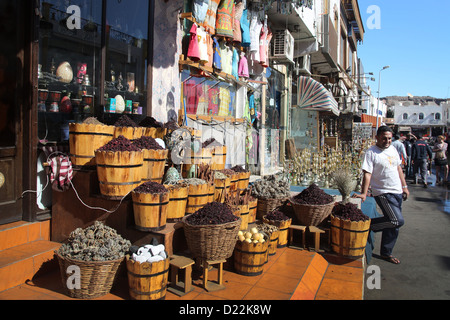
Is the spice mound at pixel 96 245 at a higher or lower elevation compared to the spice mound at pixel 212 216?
lower

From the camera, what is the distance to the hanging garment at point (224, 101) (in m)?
9.88

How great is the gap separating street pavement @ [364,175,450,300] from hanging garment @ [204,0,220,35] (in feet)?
19.8

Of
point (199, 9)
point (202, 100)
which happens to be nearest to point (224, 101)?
point (202, 100)

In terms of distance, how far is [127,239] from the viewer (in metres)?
4.62

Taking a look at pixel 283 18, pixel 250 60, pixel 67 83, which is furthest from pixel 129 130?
pixel 283 18

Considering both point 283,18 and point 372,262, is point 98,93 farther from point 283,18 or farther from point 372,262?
point 283,18

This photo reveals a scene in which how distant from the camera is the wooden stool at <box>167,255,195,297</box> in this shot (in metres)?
4.12

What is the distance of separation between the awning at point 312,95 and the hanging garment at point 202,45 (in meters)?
9.65

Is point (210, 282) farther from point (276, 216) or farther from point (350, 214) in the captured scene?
point (350, 214)

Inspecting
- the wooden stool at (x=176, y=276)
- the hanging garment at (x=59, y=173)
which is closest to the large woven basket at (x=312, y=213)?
the wooden stool at (x=176, y=276)

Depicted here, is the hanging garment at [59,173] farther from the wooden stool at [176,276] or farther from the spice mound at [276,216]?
the spice mound at [276,216]

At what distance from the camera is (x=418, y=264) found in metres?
6.17

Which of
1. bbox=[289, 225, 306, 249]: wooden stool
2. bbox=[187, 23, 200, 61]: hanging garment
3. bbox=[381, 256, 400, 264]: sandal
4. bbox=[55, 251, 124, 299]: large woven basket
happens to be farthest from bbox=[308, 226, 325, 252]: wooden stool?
bbox=[187, 23, 200, 61]: hanging garment
